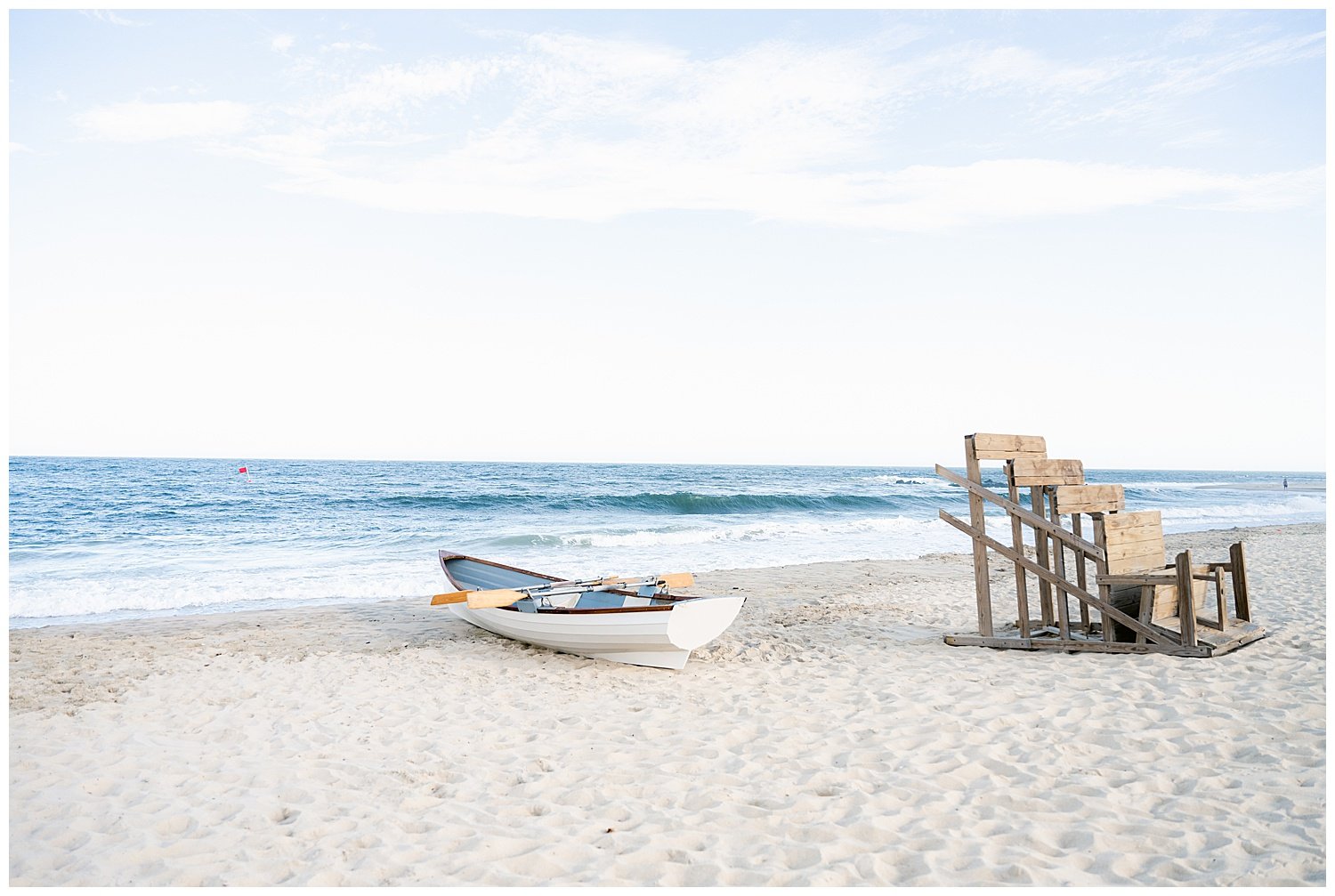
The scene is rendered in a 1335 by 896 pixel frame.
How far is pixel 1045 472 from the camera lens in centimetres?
738

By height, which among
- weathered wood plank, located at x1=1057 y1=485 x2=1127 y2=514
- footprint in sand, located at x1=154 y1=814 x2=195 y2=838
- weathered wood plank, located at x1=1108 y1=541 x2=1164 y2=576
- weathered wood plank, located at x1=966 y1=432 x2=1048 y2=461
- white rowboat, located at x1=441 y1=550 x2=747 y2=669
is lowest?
footprint in sand, located at x1=154 y1=814 x2=195 y2=838

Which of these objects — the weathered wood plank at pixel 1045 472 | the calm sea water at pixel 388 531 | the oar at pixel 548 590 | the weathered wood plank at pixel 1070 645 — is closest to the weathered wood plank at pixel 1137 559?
the weathered wood plank at pixel 1070 645

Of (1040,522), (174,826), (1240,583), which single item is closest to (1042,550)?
(1040,522)

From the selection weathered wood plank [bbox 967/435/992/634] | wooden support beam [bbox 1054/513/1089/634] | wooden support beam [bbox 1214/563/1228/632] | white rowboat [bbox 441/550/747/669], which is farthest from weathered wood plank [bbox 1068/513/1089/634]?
white rowboat [bbox 441/550/747/669]

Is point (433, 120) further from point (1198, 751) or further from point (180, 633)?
point (1198, 751)

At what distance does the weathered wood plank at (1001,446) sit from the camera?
279 inches

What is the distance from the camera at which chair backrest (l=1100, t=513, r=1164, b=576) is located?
6.97 meters

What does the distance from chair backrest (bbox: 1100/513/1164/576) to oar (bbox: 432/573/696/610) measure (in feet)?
13.3

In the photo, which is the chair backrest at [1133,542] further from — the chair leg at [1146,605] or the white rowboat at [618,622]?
the white rowboat at [618,622]

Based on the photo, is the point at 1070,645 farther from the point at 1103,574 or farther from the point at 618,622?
the point at 618,622

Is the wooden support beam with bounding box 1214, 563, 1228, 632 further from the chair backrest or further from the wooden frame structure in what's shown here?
the chair backrest

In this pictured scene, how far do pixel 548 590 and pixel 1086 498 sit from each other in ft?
18.3

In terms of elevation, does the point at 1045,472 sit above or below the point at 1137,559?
above

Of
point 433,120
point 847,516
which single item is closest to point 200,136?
point 433,120
